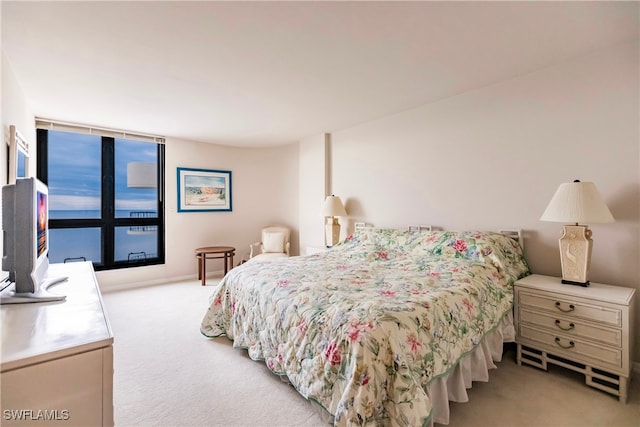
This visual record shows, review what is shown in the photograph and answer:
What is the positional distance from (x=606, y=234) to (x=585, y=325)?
2.52 feet

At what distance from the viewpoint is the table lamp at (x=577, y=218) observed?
2008 mm

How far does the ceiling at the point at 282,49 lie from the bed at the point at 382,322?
151 cm

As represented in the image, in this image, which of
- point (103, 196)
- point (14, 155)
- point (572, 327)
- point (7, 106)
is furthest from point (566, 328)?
point (103, 196)

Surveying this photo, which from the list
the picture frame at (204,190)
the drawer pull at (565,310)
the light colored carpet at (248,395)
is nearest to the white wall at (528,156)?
the drawer pull at (565,310)

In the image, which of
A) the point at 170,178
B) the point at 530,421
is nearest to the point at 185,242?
the point at 170,178

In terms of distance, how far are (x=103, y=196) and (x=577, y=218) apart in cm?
539

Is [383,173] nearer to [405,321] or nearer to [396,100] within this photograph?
[396,100]

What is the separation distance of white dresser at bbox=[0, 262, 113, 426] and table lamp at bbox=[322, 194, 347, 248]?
3.09 metres

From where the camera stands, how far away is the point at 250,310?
88.2 inches

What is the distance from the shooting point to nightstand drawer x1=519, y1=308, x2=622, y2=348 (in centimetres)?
184

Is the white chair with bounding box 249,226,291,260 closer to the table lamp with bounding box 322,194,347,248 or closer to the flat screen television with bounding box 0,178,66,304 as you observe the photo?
the table lamp with bounding box 322,194,347,248

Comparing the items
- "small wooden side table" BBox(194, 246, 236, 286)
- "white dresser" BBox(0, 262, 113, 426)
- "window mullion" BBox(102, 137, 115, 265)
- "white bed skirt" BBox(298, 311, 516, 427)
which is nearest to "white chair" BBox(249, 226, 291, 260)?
"small wooden side table" BBox(194, 246, 236, 286)

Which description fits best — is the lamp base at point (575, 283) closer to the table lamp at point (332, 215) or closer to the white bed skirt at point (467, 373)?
the white bed skirt at point (467, 373)

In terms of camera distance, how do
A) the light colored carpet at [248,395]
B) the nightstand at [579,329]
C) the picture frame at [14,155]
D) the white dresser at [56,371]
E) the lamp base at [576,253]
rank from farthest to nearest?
1. the picture frame at [14,155]
2. the lamp base at [576,253]
3. the nightstand at [579,329]
4. the light colored carpet at [248,395]
5. the white dresser at [56,371]
